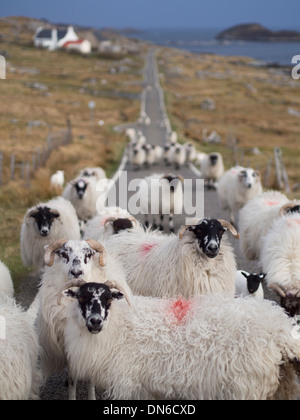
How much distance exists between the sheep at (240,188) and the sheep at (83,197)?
12.6 ft

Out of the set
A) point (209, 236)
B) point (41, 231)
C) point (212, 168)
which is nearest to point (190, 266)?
point (209, 236)

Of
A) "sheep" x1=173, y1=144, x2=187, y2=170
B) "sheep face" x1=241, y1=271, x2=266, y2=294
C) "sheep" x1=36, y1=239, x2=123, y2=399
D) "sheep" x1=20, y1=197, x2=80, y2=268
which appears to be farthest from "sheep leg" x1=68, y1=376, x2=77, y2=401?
"sheep" x1=173, y1=144, x2=187, y2=170

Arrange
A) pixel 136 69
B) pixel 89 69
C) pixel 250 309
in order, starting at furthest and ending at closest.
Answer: pixel 136 69
pixel 89 69
pixel 250 309

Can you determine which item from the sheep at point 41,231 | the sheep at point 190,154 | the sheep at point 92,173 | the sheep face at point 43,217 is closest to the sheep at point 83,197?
the sheep at point 92,173

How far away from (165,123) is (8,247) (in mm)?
35607

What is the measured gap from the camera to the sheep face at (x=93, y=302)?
5793 millimetres

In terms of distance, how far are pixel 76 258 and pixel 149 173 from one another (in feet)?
60.0

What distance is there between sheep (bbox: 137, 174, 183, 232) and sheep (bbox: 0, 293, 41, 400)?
7875 mm

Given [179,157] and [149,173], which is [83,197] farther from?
[179,157]

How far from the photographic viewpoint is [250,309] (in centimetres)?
611

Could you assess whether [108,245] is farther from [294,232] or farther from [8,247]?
[8,247]

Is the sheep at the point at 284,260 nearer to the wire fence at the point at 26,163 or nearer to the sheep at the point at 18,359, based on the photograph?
the sheep at the point at 18,359
